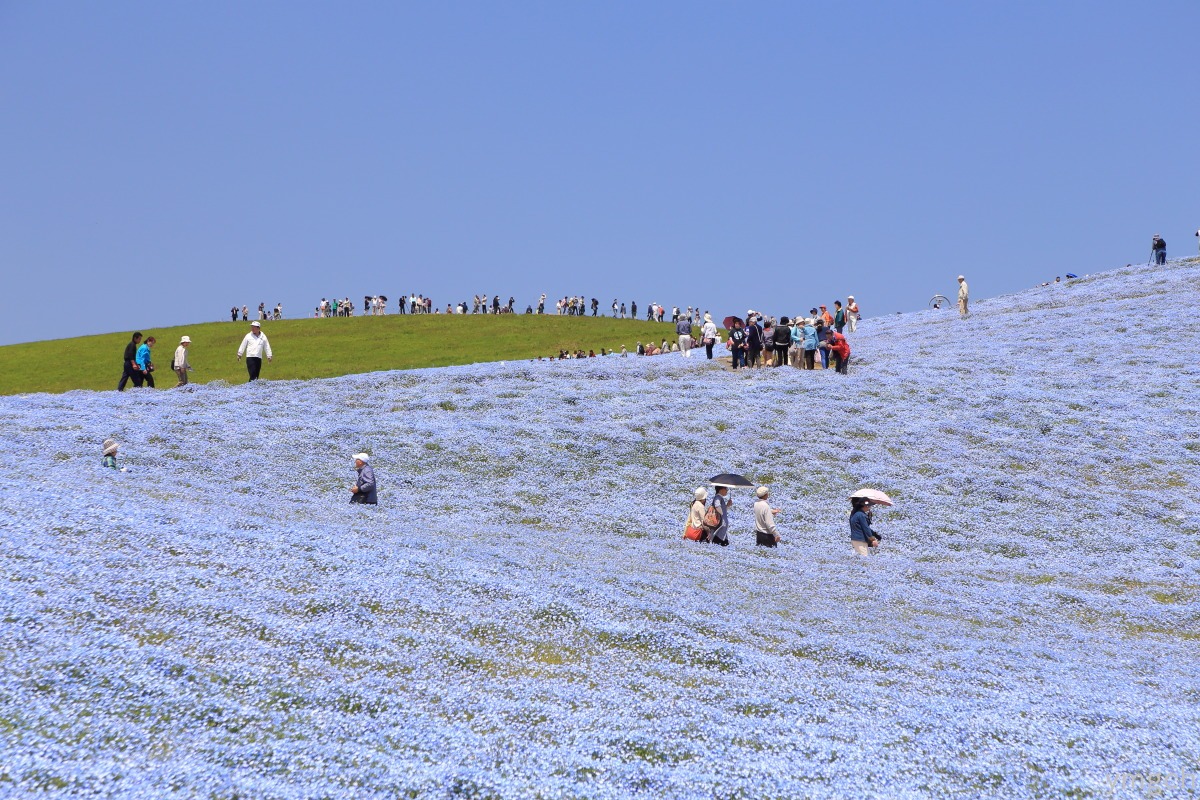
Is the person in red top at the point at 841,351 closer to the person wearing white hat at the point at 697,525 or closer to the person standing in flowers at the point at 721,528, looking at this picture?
the person standing in flowers at the point at 721,528

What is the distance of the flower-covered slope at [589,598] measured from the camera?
10695 mm

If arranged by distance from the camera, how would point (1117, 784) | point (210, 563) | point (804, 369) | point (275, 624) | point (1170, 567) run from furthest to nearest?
point (804, 369)
point (1170, 567)
point (210, 563)
point (275, 624)
point (1117, 784)

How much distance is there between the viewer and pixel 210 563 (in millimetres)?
15781

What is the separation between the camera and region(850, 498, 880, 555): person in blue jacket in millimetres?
22156

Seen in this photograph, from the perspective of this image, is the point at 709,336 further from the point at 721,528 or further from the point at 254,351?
the point at 721,528

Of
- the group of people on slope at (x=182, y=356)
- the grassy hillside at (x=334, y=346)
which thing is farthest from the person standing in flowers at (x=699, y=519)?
the grassy hillside at (x=334, y=346)

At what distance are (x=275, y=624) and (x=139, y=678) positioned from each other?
7.57 feet

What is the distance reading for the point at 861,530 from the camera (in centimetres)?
2222

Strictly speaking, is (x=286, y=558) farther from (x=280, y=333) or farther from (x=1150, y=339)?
(x=280, y=333)

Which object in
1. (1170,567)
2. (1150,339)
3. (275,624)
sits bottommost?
(1170,567)

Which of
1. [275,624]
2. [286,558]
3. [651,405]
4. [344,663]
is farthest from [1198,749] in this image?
[651,405]

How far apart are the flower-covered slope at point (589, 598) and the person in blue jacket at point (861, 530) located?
0.36m

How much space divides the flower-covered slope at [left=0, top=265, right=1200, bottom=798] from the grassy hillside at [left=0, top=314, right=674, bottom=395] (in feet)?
92.1

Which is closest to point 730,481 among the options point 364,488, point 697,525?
point 697,525
